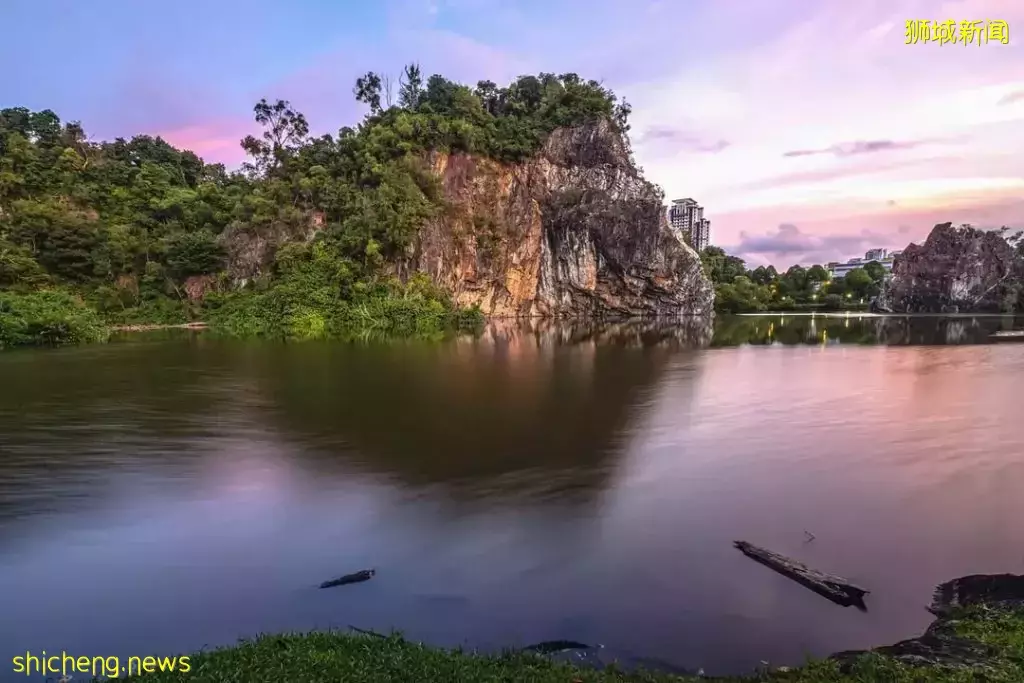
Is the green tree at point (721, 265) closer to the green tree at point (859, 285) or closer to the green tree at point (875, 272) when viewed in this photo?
the green tree at point (859, 285)

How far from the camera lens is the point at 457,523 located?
857cm

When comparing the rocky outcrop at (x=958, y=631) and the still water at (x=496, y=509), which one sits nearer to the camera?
the rocky outcrop at (x=958, y=631)

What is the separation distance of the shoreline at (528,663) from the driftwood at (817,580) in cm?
80

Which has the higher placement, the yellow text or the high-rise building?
the high-rise building

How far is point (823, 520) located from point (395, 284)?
41.1 m

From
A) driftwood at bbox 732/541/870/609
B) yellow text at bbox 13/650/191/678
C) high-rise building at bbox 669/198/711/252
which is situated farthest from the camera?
high-rise building at bbox 669/198/711/252

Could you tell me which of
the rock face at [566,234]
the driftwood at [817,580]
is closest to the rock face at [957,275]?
the rock face at [566,234]

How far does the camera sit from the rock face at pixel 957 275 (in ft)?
248

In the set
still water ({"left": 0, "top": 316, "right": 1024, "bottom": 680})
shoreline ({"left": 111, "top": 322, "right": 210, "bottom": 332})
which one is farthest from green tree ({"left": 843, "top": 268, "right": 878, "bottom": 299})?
shoreline ({"left": 111, "top": 322, "right": 210, "bottom": 332})

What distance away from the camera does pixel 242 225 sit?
1833 inches

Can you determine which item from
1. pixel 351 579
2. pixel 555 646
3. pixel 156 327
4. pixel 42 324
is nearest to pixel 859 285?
pixel 156 327

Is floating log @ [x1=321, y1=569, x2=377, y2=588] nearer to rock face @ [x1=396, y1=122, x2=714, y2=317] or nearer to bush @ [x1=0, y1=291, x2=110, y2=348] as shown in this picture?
bush @ [x1=0, y1=291, x2=110, y2=348]

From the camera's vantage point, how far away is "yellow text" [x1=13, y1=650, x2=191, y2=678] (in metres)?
5.03

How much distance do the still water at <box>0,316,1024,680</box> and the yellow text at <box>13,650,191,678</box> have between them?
0.16m
